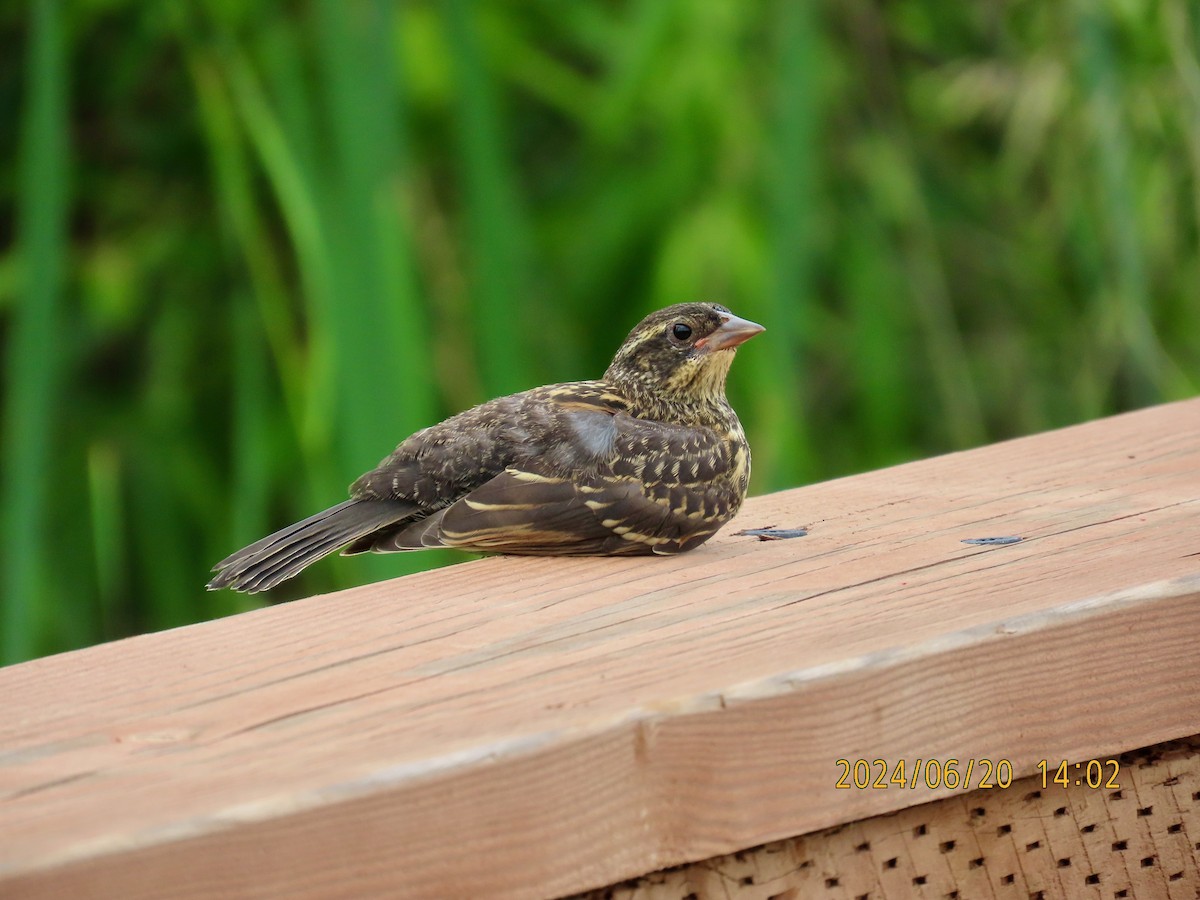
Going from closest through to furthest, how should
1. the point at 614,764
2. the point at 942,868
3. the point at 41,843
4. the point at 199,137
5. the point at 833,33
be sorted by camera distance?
the point at 41,843
the point at 614,764
the point at 942,868
the point at 199,137
the point at 833,33

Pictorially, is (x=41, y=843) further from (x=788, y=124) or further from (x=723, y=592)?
(x=788, y=124)

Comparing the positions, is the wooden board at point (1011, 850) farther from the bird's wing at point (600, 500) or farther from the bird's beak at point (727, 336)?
the bird's beak at point (727, 336)

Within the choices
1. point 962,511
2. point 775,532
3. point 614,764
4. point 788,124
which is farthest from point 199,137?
point 614,764

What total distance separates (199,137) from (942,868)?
289 cm

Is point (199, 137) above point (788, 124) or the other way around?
above

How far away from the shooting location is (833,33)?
4109 millimetres

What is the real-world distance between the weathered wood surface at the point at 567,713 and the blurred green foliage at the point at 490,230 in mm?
1195

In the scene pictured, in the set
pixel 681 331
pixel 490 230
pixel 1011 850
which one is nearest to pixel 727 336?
pixel 681 331

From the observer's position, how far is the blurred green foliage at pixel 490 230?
2.82m

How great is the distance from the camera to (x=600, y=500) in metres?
2.36

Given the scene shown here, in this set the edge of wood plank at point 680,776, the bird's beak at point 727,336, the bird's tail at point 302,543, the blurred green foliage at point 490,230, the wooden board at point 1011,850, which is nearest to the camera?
the edge of wood plank at point 680,776
